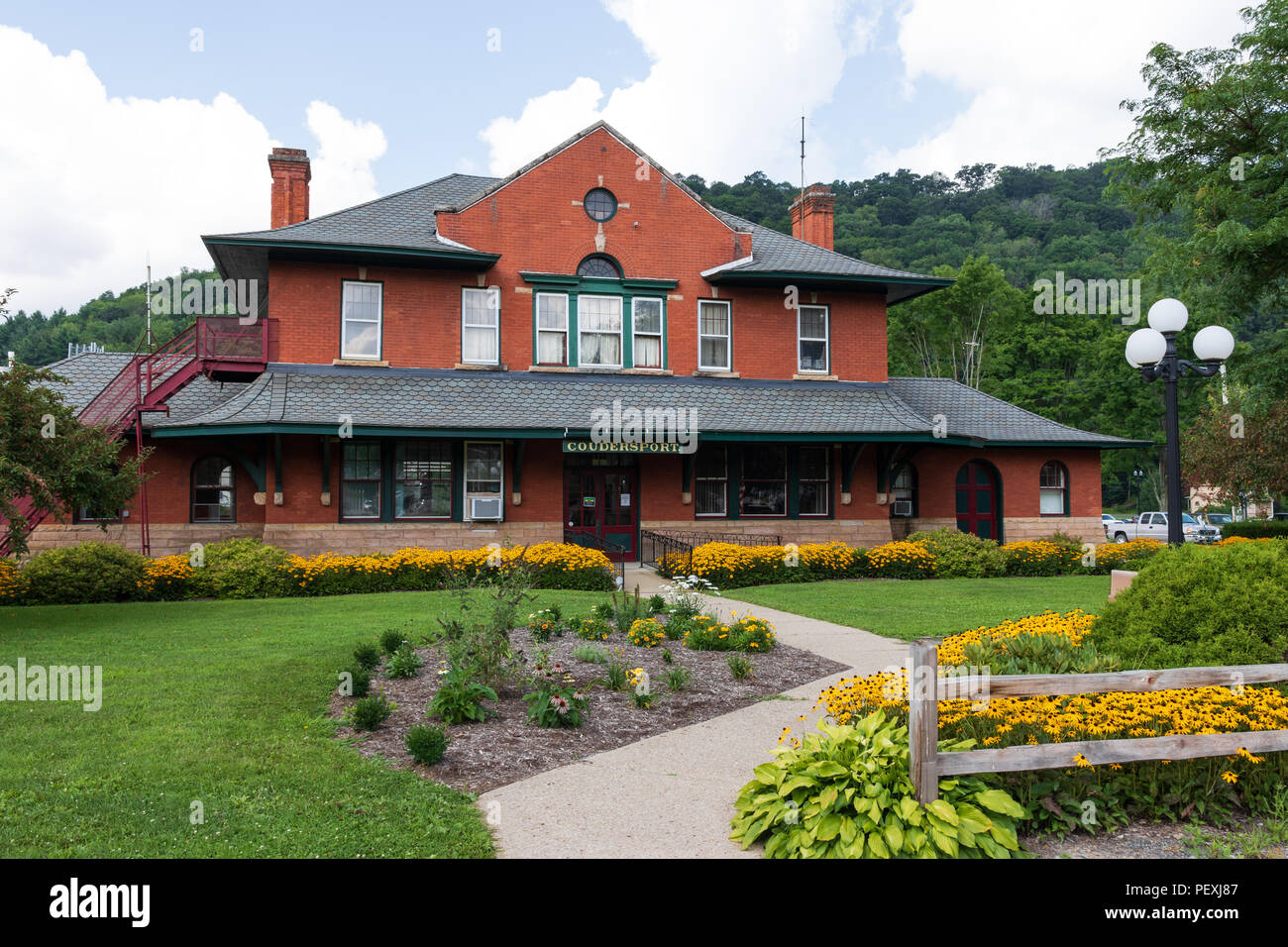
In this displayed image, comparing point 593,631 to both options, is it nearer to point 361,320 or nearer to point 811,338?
point 361,320

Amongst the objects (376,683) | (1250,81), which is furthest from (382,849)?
(1250,81)

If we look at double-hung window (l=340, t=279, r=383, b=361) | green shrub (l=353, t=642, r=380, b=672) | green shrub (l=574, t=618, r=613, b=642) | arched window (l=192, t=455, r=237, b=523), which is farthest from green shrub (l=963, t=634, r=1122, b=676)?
arched window (l=192, t=455, r=237, b=523)

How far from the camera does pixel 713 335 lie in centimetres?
2422

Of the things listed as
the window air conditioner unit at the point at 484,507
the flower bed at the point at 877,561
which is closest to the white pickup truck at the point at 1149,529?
the flower bed at the point at 877,561

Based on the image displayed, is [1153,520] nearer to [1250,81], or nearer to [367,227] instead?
[1250,81]

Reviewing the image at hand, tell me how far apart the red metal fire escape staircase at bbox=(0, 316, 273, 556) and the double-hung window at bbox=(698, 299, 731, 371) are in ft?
36.1

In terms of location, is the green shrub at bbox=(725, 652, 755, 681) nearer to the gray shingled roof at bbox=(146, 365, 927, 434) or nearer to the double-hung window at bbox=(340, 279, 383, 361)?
the gray shingled roof at bbox=(146, 365, 927, 434)

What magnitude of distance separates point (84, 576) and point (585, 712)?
43.3 feet

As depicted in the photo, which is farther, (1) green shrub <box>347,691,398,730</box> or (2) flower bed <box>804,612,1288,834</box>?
(1) green shrub <box>347,691,398,730</box>

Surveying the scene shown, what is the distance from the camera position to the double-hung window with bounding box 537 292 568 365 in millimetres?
23062

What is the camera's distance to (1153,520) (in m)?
45.6

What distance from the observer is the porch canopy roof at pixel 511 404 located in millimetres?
19859

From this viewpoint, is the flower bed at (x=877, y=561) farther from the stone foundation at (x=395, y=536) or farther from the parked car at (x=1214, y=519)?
the parked car at (x=1214, y=519)

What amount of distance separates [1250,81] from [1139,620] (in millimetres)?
19374
